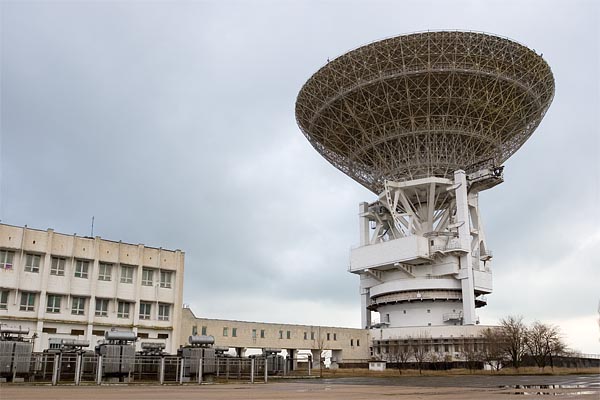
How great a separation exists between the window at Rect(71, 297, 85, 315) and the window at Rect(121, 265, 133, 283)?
450cm

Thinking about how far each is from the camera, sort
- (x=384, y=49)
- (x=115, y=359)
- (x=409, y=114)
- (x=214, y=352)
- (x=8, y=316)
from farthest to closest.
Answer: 1. (x=409, y=114)
2. (x=384, y=49)
3. (x=8, y=316)
4. (x=214, y=352)
5. (x=115, y=359)

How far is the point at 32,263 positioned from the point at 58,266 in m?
2.46

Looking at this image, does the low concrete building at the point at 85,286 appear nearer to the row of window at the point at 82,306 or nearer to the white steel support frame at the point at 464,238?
the row of window at the point at 82,306

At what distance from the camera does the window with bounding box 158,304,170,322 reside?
63938mm

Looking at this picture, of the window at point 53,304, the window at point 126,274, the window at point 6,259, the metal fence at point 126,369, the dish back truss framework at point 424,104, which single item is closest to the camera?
the metal fence at point 126,369

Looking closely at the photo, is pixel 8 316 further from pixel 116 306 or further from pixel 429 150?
pixel 429 150

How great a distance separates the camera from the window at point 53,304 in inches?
2264

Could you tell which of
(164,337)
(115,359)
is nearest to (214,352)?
(115,359)

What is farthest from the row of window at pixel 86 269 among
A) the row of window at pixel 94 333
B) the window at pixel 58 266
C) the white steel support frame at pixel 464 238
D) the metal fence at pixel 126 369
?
the white steel support frame at pixel 464 238

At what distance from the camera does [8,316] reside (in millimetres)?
54531

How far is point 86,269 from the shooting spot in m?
60.1

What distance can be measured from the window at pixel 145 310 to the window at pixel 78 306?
5.92m

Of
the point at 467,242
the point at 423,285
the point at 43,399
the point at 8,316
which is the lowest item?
the point at 43,399

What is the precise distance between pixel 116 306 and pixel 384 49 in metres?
45.6
